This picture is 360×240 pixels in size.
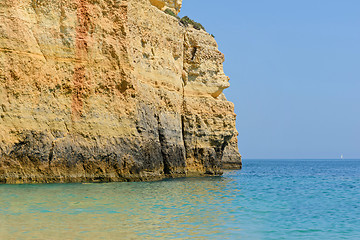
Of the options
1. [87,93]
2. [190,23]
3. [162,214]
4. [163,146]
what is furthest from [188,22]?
[162,214]

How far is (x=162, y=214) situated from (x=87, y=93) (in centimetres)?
1011

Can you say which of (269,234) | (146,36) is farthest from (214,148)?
(269,234)

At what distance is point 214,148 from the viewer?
32.1 metres

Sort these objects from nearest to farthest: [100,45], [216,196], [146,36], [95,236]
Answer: [95,236], [216,196], [100,45], [146,36]

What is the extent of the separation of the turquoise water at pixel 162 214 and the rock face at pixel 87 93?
1887 millimetres

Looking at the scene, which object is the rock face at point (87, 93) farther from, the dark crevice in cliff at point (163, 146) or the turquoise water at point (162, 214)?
the turquoise water at point (162, 214)

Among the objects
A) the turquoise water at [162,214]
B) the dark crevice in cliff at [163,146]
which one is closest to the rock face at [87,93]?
the dark crevice in cliff at [163,146]

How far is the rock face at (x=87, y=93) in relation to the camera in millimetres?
19688

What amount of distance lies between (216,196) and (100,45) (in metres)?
9.21

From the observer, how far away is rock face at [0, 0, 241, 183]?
1969 cm

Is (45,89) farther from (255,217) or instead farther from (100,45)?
(255,217)

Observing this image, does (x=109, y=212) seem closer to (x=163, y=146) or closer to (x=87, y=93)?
(x=87, y=93)

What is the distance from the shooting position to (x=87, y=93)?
2197 cm

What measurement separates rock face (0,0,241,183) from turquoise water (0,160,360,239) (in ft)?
6.19
